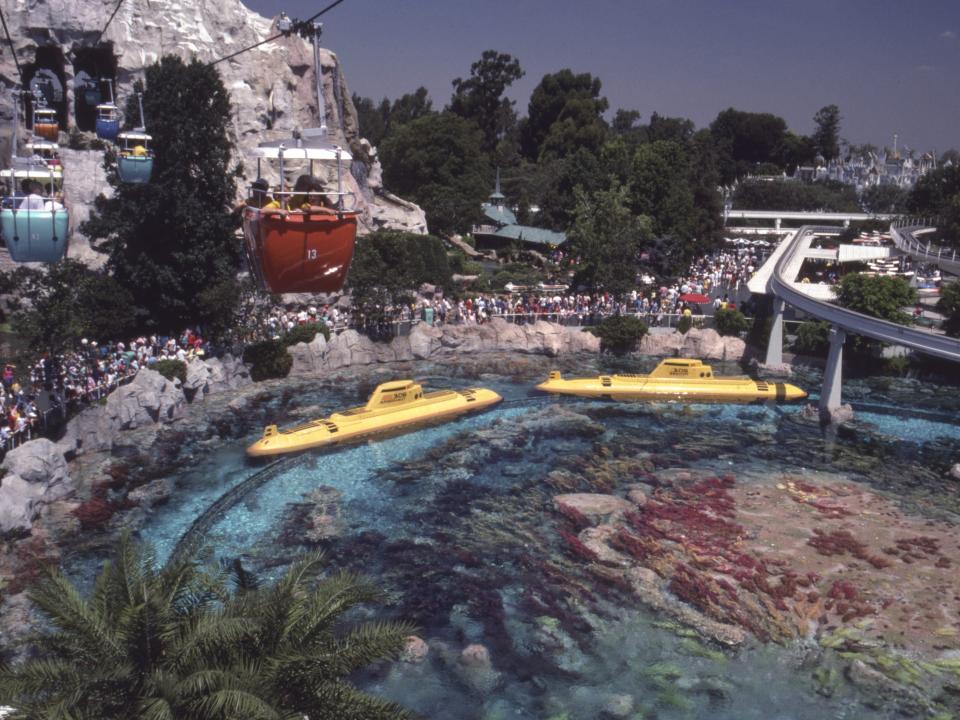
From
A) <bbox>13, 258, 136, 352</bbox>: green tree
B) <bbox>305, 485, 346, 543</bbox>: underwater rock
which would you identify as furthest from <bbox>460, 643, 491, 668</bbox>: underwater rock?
<bbox>13, 258, 136, 352</bbox>: green tree

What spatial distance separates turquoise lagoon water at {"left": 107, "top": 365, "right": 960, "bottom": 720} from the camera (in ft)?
71.5

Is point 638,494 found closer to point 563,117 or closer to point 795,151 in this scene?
point 563,117

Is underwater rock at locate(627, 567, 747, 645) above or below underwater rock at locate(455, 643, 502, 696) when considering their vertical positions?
above

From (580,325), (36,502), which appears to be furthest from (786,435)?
(36,502)

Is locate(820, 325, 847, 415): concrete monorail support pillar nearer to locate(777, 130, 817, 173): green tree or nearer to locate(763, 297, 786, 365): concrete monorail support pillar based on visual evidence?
locate(763, 297, 786, 365): concrete monorail support pillar

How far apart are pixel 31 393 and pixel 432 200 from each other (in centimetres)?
5667

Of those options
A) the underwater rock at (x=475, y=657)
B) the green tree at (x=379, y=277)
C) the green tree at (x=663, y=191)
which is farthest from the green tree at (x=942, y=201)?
the underwater rock at (x=475, y=657)

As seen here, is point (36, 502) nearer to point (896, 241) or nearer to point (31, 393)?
point (31, 393)

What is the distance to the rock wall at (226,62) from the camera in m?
57.9

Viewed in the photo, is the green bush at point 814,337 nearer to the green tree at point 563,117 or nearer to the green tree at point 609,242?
the green tree at point 609,242

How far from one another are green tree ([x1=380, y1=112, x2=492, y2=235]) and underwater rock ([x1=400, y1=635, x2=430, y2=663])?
6577 cm

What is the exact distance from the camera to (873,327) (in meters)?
41.5

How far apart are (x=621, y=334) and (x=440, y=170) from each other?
4010cm

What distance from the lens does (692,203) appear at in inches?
3265
